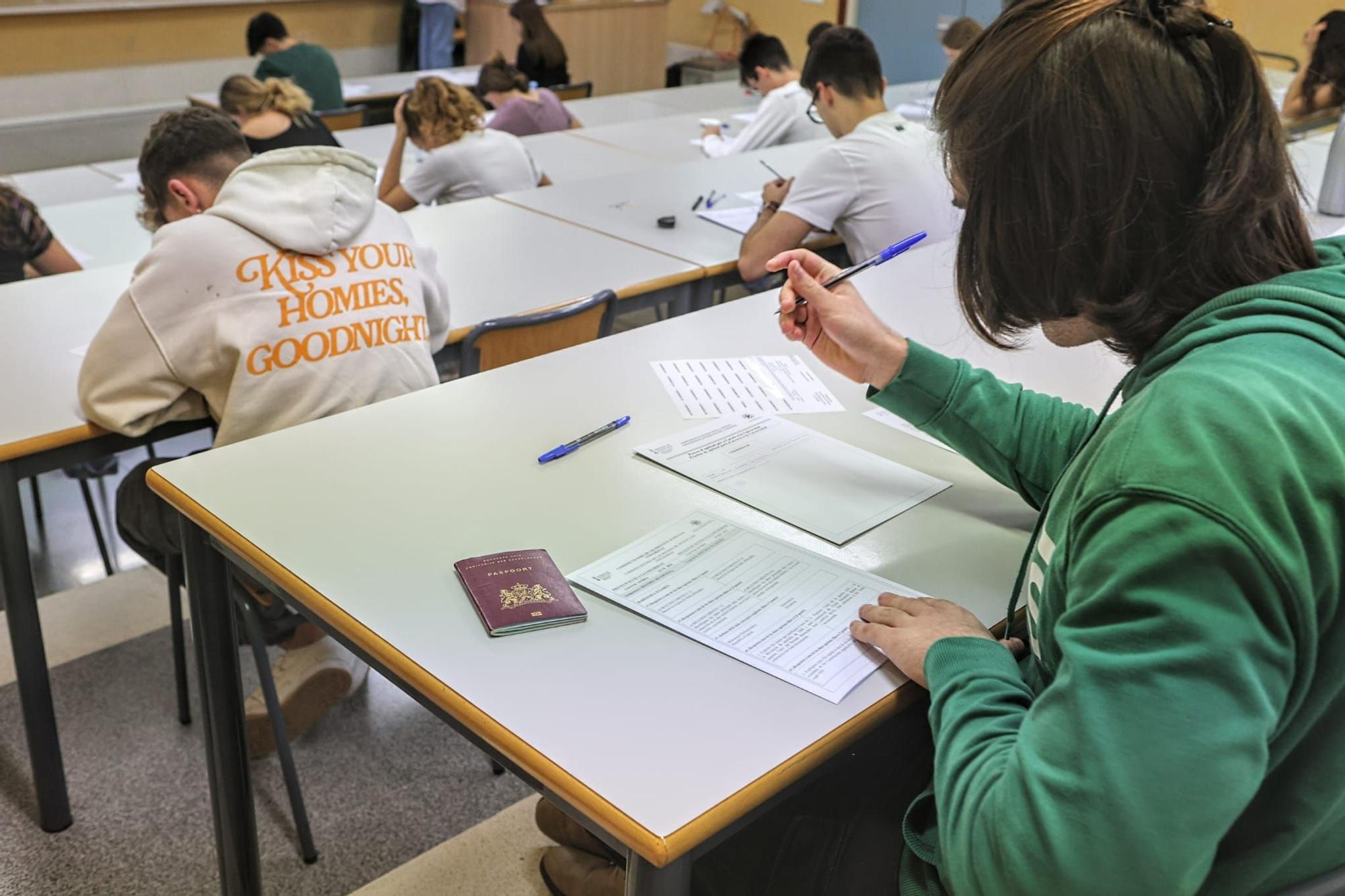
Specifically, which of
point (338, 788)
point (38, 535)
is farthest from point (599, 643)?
point (38, 535)

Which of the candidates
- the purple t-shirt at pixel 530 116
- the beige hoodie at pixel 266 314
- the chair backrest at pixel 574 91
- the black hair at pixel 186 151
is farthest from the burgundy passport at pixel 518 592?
A: the chair backrest at pixel 574 91

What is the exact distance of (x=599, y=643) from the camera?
112cm

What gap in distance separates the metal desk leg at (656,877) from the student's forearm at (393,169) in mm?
3244

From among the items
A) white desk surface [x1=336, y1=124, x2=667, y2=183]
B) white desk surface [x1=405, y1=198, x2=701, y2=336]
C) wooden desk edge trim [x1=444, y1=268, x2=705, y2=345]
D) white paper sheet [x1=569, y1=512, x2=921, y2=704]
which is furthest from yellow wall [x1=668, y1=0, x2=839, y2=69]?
white paper sheet [x1=569, y1=512, x2=921, y2=704]

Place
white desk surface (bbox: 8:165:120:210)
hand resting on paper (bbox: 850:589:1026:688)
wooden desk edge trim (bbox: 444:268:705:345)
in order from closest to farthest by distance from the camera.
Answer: hand resting on paper (bbox: 850:589:1026:688)
wooden desk edge trim (bbox: 444:268:705:345)
white desk surface (bbox: 8:165:120:210)

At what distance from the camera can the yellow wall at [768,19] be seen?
27.9 feet

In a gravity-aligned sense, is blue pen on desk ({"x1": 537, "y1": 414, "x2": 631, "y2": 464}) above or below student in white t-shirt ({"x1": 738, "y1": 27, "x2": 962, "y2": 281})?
below

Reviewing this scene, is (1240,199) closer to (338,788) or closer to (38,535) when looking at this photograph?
(338,788)

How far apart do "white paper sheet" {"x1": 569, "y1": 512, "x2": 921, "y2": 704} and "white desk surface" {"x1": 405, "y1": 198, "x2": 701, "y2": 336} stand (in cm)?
115

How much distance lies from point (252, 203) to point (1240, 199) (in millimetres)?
1454

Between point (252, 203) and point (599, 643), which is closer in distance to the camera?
point (599, 643)

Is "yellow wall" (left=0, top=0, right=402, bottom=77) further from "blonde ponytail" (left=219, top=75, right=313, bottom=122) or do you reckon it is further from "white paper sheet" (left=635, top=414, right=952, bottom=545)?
"white paper sheet" (left=635, top=414, right=952, bottom=545)

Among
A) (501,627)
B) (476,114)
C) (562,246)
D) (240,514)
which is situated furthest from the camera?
(476,114)

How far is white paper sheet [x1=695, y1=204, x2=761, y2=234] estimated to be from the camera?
311 centimetres
